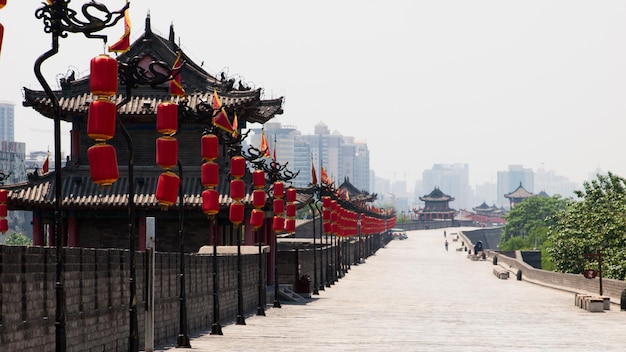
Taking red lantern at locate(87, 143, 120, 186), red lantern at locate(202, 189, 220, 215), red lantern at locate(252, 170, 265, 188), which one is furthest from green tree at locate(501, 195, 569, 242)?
red lantern at locate(87, 143, 120, 186)

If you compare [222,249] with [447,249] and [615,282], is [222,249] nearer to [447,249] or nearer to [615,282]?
[615,282]

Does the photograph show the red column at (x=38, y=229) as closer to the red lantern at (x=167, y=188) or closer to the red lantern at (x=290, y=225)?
the red lantern at (x=290, y=225)

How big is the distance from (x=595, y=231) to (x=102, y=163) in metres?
57.2

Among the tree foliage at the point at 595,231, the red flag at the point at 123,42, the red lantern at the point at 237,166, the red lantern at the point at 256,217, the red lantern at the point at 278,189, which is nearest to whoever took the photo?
the red flag at the point at 123,42

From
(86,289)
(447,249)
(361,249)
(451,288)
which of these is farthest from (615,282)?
(447,249)

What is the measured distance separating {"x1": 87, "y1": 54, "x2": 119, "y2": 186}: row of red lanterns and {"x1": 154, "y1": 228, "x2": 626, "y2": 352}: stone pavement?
9.14 meters

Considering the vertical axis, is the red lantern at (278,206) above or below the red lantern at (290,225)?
above

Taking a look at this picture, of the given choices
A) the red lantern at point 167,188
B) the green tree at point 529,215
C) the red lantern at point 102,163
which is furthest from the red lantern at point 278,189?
the green tree at point 529,215

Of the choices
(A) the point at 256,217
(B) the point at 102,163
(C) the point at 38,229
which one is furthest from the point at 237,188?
(B) the point at 102,163

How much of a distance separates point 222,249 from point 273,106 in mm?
12450

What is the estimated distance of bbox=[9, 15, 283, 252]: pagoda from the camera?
46688 mm

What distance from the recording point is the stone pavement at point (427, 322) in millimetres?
28656

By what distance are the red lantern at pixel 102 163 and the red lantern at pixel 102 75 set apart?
937mm

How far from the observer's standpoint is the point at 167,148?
26.0 m
